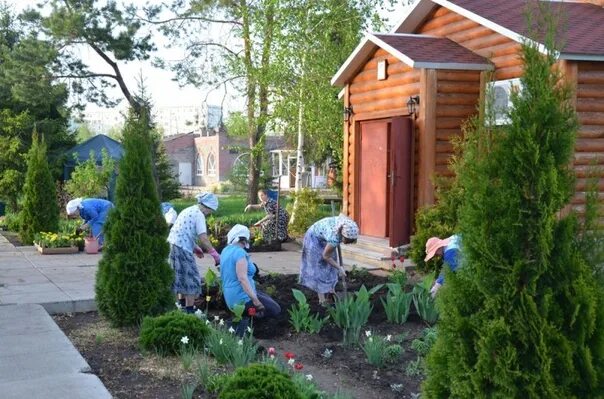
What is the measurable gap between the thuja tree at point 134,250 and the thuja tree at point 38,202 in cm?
899

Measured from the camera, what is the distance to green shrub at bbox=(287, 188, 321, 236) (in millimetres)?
16812

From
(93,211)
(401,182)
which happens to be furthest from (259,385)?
(93,211)

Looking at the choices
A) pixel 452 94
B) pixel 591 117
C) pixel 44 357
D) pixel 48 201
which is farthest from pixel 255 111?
pixel 44 357

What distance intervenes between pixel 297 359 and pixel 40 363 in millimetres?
2068

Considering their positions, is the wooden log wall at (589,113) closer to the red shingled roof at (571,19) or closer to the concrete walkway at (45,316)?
the red shingled roof at (571,19)

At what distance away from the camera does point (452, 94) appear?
38.5ft

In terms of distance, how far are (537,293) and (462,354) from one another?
0.44 metres

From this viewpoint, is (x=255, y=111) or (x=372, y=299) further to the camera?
(x=255, y=111)

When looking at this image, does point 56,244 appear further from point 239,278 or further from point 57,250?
point 239,278

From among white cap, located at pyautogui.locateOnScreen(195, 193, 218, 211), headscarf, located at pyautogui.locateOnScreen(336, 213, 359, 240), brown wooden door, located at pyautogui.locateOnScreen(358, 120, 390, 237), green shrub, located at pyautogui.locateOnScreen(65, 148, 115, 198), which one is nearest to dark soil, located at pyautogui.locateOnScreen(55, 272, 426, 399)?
headscarf, located at pyautogui.locateOnScreen(336, 213, 359, 240)

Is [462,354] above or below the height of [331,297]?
above

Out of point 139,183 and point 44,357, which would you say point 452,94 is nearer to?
→ point 139,183

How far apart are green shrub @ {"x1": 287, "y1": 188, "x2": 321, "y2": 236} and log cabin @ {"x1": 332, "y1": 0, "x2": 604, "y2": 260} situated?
9.89 ft

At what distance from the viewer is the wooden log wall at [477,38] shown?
11211 millimetres
